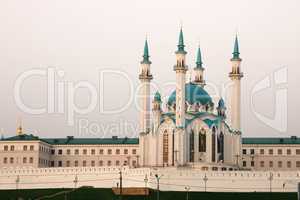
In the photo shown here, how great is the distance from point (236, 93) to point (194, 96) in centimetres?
635

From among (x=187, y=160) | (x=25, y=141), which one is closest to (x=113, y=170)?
(x=187, y=160)

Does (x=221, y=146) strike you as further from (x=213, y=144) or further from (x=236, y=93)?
(x=236, y=93)

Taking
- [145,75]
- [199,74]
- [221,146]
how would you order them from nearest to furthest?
[221,146] < [145,75] < [199,74]

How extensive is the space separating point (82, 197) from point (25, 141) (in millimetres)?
32981

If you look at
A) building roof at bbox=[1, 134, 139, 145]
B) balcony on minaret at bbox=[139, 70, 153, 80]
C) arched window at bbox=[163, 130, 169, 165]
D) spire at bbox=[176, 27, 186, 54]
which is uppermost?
spire at bbox=[176, 27, 186, 54]

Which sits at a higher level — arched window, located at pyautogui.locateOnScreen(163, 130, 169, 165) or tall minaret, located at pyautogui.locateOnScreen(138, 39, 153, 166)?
tall minaret, located at pyautogui.locateOnScreen(138, 39, 153, 166)

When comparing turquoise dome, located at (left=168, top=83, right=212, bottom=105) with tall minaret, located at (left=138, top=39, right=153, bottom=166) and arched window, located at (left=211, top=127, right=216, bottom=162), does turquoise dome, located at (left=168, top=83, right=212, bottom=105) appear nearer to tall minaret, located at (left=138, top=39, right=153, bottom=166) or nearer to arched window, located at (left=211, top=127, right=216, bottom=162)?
tall minaret, located at (left=138, top=39, right=153, bottom=166)

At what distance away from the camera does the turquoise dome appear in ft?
428

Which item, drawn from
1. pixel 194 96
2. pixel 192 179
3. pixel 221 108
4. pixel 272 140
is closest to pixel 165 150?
pixel 194 96

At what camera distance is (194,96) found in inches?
5172

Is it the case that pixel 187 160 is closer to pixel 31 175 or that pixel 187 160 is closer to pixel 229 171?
pixel 229 171

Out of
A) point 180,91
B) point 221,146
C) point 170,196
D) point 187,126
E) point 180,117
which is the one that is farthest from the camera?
point 221,146

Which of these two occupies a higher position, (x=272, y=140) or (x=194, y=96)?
(x=194, y=96)

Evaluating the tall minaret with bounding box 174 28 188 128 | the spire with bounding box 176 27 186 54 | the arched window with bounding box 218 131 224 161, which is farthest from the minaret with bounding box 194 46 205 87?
the tall minaret with bounding box 174 28 188 128
